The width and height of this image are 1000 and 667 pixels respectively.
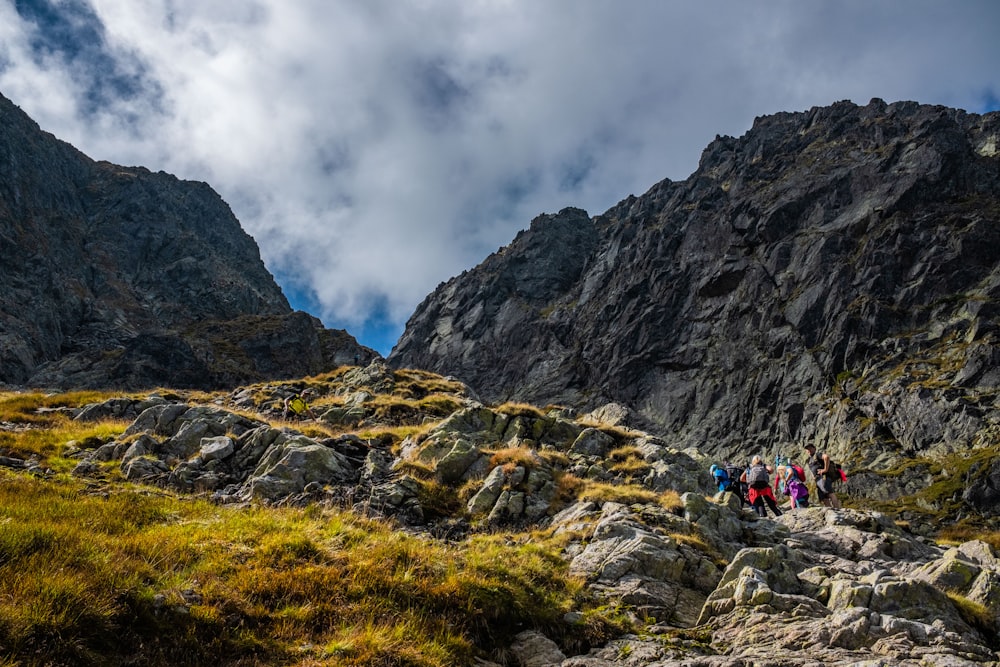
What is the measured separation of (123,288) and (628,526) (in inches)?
6493

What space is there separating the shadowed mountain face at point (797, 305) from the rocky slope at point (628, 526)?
83730 mm

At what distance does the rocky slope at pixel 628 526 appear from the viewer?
27.7 ft

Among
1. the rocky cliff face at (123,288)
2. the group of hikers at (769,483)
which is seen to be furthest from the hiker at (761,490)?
the rocky cliff face at (123,288)

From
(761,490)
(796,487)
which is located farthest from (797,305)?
(761,490)

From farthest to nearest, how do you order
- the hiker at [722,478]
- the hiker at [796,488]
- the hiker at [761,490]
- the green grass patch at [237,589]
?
the hiker at [796,488] → the hiker at [722,478] → the hiker at [761,490] → the green grass patch at [237,589]

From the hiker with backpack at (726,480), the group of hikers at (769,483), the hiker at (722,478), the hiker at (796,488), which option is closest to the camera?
the group of hikers at (769,483)

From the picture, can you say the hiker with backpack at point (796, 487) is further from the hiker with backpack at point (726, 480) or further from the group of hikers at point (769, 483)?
the hiker with backpack at point (726, 480)

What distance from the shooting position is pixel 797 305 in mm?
113750

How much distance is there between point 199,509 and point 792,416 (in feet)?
361

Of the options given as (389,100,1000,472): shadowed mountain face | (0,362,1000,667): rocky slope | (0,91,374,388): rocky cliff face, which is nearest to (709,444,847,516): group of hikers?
(0,362,1000,667): rocky slope

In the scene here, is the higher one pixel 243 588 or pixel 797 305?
pixel 797 305

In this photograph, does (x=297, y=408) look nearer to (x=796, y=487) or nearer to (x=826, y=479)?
(x=796, y=487)

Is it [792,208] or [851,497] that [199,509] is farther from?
[792,208]

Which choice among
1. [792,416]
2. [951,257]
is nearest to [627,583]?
[792,416]
